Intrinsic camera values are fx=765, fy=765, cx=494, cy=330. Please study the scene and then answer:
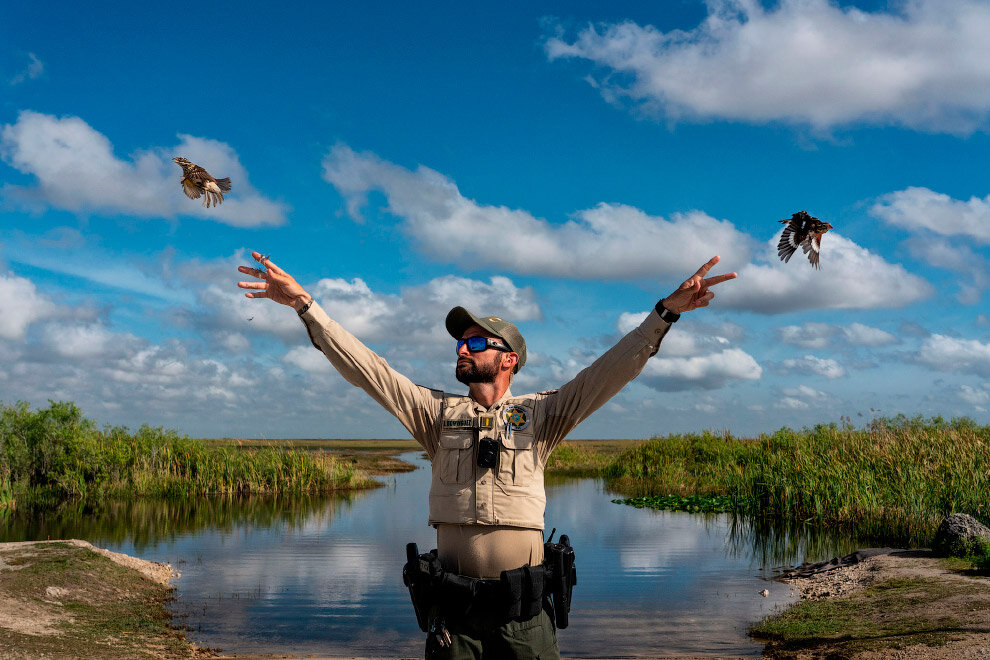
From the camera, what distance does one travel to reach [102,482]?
24.2 metres

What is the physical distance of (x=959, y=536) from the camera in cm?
1160

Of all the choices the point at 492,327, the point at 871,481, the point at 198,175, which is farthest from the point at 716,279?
the point at 871,481

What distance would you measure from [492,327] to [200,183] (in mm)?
2995

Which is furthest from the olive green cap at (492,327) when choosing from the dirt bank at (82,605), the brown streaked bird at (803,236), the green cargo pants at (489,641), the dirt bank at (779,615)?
the dirt bank at (82,605)

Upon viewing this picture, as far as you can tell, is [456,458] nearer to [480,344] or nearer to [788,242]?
[480,344]

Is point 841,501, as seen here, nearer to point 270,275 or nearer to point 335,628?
point 335,628

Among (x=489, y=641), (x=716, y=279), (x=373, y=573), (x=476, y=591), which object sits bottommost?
(x=373, y=573)

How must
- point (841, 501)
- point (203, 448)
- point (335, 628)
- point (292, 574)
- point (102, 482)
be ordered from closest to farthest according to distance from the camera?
1. point (335, 628)
2. point (292, 574)
3. point (841, 501)
4. point (102, 482)
5. point (203, 448)

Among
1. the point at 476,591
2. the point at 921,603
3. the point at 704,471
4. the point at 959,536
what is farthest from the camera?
the point at 704,471

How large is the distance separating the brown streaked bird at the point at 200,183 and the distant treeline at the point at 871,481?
1426 centimetres

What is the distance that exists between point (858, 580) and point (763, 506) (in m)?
8.82

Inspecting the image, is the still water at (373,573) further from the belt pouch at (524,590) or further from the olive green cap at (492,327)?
the olive green cap at (492,327)

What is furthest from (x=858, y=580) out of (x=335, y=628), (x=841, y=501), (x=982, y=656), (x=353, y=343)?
(x=353, y=343)

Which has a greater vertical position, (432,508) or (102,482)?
(432,508)
